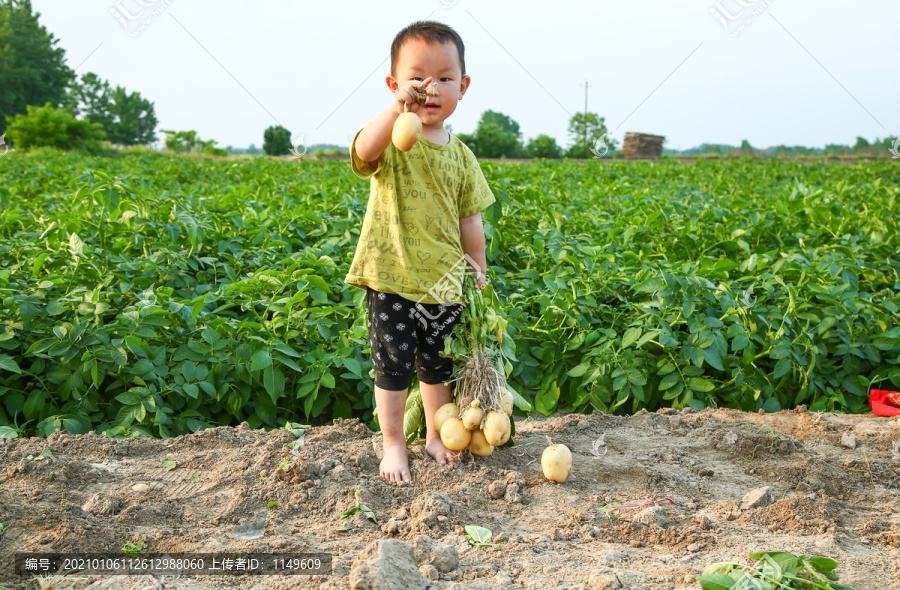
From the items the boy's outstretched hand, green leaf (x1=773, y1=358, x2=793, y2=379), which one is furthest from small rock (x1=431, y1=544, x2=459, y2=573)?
green leaf (x1=773, y1=358, x2=793, y2=379)

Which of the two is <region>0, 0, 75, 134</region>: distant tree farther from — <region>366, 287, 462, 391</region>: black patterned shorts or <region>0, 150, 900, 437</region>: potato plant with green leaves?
<region>366, 287, 462, 391</region>: black patterned shorts

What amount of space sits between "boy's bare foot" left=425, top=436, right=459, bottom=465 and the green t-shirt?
1.71ft

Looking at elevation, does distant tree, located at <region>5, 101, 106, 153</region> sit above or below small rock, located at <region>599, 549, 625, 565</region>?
above

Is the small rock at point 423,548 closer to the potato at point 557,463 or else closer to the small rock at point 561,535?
the small rock at point 561,535

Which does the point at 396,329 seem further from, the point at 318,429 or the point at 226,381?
the point at 226,381

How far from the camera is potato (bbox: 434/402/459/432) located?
7.38 feet

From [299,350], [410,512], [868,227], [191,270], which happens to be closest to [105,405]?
[299,350]

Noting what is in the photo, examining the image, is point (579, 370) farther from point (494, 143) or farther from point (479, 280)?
point (494, 143)

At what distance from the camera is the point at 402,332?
2170 mm

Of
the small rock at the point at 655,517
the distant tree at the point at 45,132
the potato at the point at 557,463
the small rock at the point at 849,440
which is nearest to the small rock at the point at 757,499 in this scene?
the small rock at the point at 655,517

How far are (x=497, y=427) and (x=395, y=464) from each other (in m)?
0.36

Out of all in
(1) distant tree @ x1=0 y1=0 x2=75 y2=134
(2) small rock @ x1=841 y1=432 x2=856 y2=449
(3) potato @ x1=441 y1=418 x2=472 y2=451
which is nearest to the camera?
(3) potato @ x1=441 y1=418 x2=472 y2=451

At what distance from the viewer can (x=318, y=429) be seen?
256 centimetres
